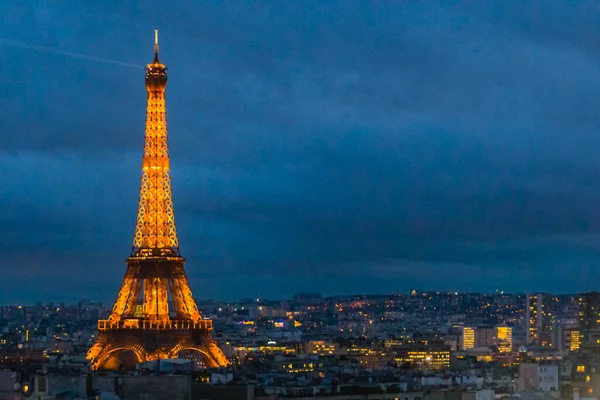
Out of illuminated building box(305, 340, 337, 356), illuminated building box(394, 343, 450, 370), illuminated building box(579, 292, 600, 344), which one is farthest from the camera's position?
illuminated building box(579, 292, 600, 344)

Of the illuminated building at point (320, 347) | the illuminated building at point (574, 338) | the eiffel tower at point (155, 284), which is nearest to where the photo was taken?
the eiffel tower at point (155, 284)

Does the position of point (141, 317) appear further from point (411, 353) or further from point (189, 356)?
point (411, 353)

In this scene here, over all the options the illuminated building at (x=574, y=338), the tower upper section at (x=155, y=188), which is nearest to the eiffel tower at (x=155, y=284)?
the tower upper section at (x=155, y=188)

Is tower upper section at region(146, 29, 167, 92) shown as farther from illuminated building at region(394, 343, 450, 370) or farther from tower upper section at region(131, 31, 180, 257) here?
illuminated building at region(394, 343, 450, 370)

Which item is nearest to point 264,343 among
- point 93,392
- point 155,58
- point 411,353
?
point 411,353

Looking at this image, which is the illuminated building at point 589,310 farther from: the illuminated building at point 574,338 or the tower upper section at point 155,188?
the tower upper section at point 155,188

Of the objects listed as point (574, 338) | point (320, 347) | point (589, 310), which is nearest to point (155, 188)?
point (320, 347)

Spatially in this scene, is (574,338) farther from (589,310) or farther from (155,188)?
(155,188)

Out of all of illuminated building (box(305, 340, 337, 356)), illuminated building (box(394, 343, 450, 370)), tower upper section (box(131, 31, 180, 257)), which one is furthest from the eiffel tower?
illuminated building (box(305, 340, 337, 356))
